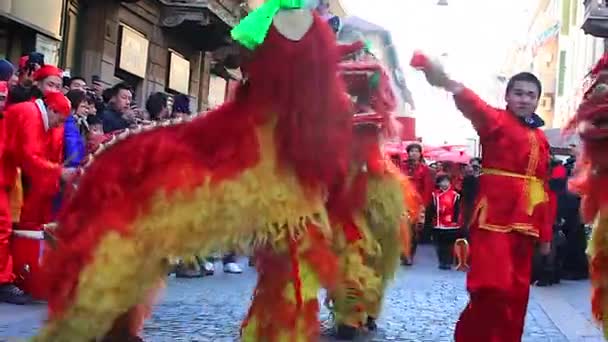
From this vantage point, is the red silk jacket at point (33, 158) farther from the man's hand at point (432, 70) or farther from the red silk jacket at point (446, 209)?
the red silk jacket at point (446, 209)

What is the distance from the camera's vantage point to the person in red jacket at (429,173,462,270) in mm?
12766

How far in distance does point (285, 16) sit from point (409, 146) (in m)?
9.46

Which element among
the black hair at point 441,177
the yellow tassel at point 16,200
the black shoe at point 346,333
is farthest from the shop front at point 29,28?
the black shoe at point 346,333

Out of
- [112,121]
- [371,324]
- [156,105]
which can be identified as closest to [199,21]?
[156,105]

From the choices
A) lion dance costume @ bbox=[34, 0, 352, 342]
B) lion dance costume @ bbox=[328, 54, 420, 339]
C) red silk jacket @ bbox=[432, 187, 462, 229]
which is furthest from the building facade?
lion dance costume @ bbox=[34, 0, 352, 342]

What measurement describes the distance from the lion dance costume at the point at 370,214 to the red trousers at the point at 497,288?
737mm

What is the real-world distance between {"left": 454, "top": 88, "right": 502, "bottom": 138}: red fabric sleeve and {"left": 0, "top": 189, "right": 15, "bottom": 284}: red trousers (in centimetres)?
354

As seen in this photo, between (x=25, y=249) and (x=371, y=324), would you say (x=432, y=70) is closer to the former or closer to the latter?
(x=371, y=324)

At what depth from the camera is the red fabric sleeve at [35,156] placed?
6.14 m

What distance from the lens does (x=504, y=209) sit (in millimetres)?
4504

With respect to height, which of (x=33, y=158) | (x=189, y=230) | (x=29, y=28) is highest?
(x=29, y=28)

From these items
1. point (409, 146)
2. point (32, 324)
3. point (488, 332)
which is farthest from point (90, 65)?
point (488, 332)

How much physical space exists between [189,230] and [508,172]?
1.98m

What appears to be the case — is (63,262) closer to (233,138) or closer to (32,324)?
(233,138)
